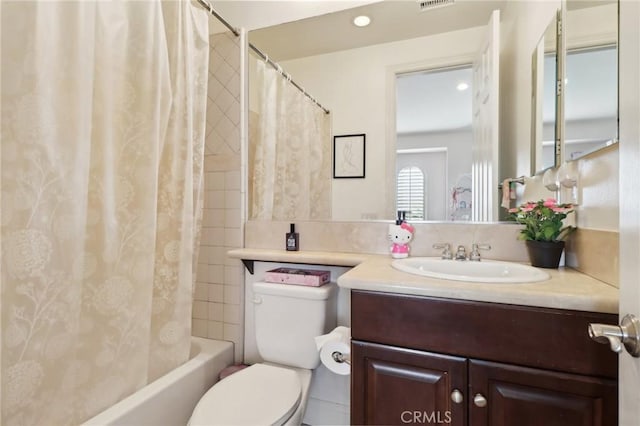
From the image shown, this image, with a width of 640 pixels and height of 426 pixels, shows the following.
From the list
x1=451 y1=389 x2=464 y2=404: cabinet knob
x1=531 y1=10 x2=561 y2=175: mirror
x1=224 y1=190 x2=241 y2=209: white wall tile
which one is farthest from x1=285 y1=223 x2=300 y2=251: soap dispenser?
x1=531 y1=10 x2=561 y2=175: mirror

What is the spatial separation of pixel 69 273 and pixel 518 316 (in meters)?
1.27

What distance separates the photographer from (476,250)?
4.33ft

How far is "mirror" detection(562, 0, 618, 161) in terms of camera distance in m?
0.91

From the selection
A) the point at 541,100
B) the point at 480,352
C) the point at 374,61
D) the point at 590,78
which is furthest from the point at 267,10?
the point at 480,352

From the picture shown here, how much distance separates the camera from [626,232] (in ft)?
1.82

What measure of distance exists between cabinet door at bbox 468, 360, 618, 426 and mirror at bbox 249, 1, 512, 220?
80 cm

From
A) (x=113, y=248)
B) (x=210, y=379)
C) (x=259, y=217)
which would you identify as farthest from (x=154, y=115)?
(x=210, y=379)

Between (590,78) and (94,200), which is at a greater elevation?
→ (590,78)

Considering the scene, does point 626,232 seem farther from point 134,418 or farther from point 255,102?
point 255,102

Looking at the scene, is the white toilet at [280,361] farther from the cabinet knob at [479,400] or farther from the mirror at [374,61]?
the cabinet knob at [479,400]

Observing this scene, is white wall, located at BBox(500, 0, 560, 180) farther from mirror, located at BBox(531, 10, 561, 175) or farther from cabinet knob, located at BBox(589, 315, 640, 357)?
cabinet knob, located at BBox(589, 315, 640, 357)

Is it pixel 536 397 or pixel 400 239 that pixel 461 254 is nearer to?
pixel 400 239

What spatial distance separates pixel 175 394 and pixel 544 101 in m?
1.84

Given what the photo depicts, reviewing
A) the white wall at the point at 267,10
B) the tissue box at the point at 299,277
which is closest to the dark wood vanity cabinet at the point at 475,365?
the tissue box at the point at 299,277
